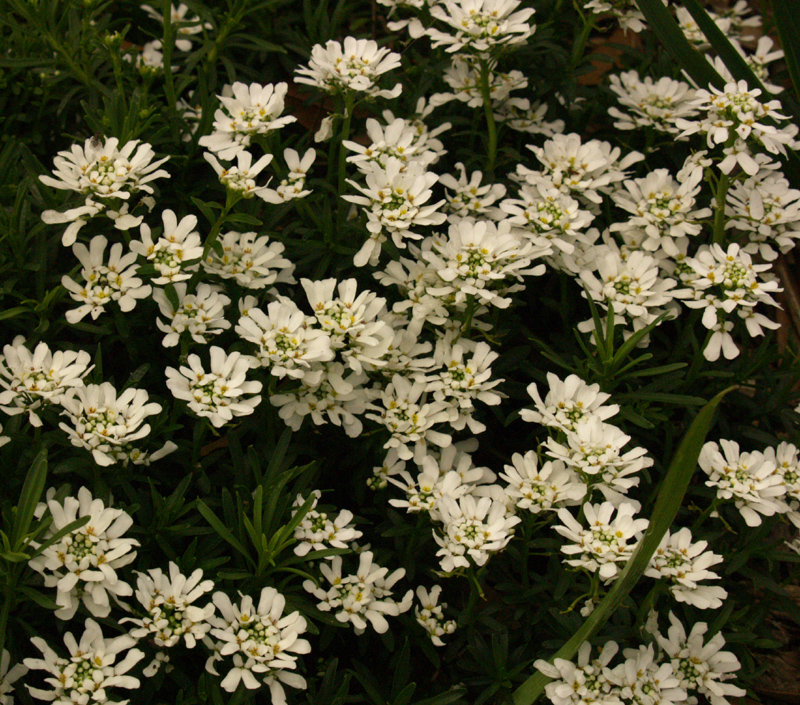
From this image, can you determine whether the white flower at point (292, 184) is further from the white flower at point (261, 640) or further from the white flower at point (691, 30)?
the white flower at point (691, 30)

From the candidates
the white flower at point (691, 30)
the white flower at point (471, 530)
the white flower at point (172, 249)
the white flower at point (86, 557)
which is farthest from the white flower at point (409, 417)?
the white flower at point (691, 30)

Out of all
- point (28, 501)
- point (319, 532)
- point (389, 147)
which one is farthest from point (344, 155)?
point (28, 501)

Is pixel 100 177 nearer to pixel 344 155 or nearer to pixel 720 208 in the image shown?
pixel 344 155

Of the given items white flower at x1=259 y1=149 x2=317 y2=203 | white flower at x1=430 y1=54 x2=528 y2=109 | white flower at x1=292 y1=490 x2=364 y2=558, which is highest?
white flower at x1=430 y1=54 x2=528 y2=109

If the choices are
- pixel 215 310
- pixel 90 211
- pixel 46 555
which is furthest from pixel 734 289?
pixel 46 555

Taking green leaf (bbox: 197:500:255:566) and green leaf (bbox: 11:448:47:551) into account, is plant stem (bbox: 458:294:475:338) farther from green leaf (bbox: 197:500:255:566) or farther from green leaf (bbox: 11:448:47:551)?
green leaf (bbox: 11:448:47:551)

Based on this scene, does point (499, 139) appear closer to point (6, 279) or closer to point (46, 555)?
point (6, 279)

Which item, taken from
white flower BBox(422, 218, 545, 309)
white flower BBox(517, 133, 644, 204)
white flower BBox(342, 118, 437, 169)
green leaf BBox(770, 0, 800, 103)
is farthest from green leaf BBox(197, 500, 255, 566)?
green leaf BBox(770, 0, 800, 103)
